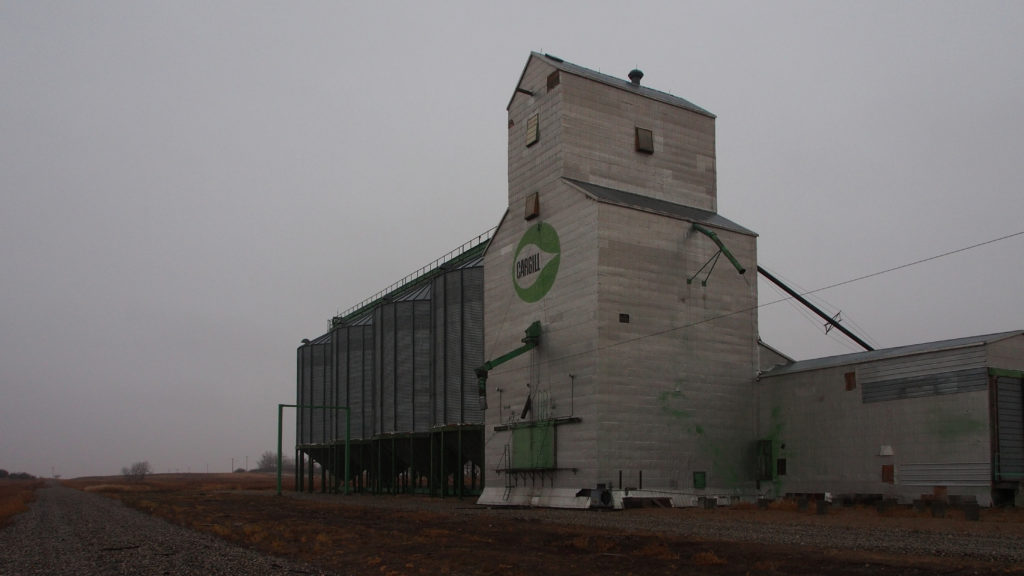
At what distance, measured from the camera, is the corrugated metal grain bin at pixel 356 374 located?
72.8m

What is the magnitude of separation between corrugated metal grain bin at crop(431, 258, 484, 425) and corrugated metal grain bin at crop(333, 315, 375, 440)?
14.6 m

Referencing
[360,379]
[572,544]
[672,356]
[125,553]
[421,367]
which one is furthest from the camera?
[360,379]

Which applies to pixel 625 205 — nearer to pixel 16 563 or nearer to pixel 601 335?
pixel 601 335

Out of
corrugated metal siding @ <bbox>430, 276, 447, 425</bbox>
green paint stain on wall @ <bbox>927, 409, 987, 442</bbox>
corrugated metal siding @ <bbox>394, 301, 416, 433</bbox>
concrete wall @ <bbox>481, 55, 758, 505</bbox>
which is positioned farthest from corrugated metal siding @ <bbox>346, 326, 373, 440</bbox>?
green paint stain on wall @ <bbox>927, 409, 987, 442</bbox>

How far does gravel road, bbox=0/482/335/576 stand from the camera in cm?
1908

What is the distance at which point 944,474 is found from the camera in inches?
1268

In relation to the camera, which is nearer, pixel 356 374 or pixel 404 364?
pixel 404 364

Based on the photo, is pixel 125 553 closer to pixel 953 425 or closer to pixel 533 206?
pixel 533 206

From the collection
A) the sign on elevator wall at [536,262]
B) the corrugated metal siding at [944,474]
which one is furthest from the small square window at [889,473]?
the sign on elevator wall at [536,262]

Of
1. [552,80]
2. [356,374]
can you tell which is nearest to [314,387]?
[356,374]

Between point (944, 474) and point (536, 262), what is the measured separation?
20.4 m

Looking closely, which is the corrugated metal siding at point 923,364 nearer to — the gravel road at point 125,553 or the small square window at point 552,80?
the small square window at point 552,80

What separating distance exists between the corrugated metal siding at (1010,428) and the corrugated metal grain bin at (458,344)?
2982 cm

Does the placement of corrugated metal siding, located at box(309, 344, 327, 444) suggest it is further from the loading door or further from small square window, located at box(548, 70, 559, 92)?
the loading door
